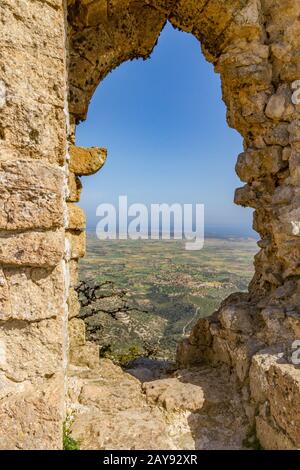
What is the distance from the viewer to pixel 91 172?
12.8ft

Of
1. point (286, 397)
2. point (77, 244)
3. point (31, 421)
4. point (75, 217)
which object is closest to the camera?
point (31, 421)

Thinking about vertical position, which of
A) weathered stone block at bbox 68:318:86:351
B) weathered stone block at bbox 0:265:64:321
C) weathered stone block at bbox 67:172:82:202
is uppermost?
weathered stone block at bbox 67:172:82:202

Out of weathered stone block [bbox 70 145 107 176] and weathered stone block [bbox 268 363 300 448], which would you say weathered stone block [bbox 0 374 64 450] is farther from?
weathered stone block [bbox 70 145 107 176]

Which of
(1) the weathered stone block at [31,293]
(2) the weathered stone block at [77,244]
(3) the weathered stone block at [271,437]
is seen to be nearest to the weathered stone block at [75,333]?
(2) the weathered stone block at [77,244]

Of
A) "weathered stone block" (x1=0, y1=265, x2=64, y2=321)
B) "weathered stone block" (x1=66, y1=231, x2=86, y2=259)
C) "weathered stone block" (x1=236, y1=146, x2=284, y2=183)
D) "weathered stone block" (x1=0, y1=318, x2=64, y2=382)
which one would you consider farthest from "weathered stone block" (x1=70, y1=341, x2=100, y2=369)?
"weathered stone block" (x1=236, y1=146, x2=284, y2=183)

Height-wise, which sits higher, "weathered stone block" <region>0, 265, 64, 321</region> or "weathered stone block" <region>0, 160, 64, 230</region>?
"weathered stone block" <region>0, 160, 64, 230</region>

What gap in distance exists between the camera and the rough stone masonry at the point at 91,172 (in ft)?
6.68

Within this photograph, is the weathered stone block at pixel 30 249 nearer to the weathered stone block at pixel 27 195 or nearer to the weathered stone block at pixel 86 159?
the weathered stone block at pixel 27 195

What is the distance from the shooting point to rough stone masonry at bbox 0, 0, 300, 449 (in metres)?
2.04

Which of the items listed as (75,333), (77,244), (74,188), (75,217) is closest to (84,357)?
(75,333)

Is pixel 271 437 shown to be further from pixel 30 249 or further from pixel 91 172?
pixel 91 172

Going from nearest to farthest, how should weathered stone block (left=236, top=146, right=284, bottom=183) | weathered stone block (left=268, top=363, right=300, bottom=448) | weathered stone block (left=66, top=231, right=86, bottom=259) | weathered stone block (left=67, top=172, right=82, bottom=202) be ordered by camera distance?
weathered stone block (left=268, top=363, right=300, bottom=448) < weathered stone block (left=236, top=146, right=284, bottom=183) < weathered stone block (left=67, top=172, right=82, bottom=202) < weathered stone block (left=66, top=231, right=86, bottom=259)

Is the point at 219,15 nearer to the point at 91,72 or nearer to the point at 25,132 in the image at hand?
the point at 91,72

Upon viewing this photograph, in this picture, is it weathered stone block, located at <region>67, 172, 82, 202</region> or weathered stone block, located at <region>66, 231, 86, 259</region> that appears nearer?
weathered stone block, located at <region>67, 172, 82, 202</region>
